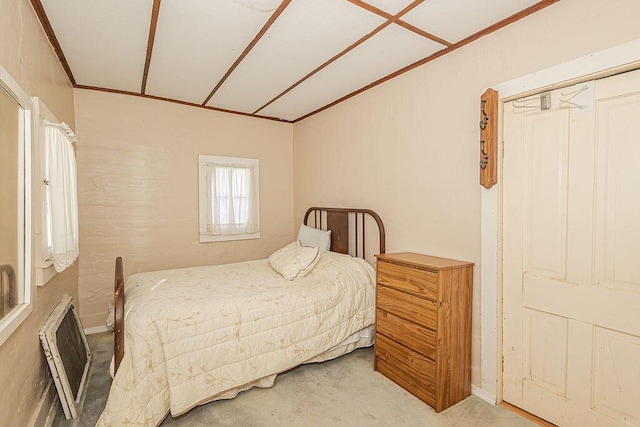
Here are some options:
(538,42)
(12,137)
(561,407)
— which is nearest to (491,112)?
(538,42)

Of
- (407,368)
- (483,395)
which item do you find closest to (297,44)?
(407,368)

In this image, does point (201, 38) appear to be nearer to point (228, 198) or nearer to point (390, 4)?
point (390, 4)

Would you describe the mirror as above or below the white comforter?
above

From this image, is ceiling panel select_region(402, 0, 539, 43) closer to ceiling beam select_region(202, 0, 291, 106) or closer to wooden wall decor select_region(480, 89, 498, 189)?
wooden wall decor select_region(480, 89, 498, 189)

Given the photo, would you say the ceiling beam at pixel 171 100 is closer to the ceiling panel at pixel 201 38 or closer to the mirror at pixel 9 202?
the ceiling panel at pixel 201 38

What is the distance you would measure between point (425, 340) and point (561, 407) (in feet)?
2.60

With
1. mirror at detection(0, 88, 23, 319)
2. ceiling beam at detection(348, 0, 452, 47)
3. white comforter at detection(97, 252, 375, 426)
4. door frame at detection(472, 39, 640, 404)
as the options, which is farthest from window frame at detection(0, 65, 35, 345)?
door frame at detection(472, 39, 640, 404)

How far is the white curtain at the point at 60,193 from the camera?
1.98 m

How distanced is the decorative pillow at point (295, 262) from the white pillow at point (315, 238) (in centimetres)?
36

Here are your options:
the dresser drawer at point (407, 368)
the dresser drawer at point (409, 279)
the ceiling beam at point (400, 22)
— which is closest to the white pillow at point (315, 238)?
the dresser drawer at point (409, 279)

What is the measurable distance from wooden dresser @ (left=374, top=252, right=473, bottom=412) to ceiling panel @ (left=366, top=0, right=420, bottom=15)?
5.19ft

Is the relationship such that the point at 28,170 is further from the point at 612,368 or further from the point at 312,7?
the point at 612,368

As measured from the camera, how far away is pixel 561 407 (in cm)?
181

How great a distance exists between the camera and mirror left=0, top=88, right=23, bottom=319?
1.37 m
